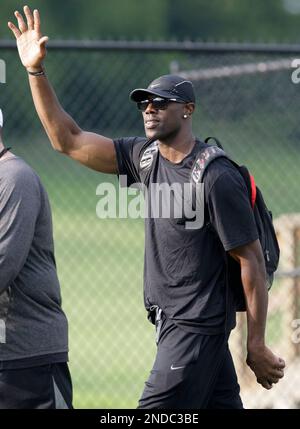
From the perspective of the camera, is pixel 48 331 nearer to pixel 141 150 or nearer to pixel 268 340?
pixel 141 150

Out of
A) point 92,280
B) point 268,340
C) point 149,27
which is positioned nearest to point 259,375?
point 268,340

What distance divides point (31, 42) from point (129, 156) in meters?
0.77

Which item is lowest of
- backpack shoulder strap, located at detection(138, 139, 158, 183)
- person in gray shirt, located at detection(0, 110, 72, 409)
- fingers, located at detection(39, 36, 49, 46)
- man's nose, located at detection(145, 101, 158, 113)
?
person in gray shirt, located at detection(0, 110, 72, 409)

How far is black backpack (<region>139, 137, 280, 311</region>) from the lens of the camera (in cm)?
515

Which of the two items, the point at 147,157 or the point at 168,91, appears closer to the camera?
the point at 168,91

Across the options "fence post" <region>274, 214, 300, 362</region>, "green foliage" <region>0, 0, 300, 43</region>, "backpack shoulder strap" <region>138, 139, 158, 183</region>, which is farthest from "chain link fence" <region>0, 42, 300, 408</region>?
"green foliage" <region>0, 0, 300, 43</region>

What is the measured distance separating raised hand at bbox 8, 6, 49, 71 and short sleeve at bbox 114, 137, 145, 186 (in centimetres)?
60

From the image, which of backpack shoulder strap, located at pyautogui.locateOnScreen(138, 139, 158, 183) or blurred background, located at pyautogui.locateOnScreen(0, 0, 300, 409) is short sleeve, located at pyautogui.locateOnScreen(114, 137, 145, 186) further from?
blurred background, located at pyautogui.locateOnScreen(0, 0, 300, 409)

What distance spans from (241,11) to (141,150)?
3661cm

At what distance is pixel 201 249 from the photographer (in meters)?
5.19

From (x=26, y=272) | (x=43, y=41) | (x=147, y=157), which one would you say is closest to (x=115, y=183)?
(x=147, y=157)

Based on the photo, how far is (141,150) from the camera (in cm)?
553

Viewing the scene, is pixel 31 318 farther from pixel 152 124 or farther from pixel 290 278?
pixel 290 278

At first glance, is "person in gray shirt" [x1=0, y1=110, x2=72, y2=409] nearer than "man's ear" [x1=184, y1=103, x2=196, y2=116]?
Yes
